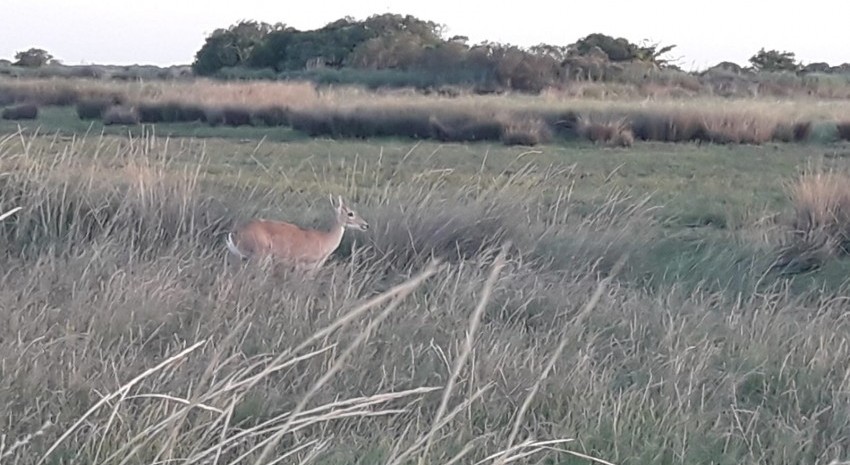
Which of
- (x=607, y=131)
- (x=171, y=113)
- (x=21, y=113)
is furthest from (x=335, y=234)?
(x=21, y=113)

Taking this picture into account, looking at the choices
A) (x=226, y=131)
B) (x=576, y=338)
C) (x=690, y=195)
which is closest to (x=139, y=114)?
(x=226, y=131)

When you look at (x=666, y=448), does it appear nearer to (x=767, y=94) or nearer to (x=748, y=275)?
(x=748, y=275)

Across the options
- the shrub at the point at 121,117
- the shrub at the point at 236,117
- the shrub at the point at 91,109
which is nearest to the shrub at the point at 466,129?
the shrub at the point at 236,117

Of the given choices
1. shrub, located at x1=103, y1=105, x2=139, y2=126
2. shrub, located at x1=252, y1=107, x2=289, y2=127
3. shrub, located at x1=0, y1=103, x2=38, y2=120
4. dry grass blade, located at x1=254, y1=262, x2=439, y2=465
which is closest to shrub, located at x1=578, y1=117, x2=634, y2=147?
shrub, located at x1=252, y1=107, x2=289, y2=127

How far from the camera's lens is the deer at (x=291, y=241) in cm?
668

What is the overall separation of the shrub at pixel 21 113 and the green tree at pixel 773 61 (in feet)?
112

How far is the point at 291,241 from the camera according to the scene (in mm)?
7020

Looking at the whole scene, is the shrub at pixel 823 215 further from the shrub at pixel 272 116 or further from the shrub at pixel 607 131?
the shrub at pixel 272 116

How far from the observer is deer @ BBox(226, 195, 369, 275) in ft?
21.9

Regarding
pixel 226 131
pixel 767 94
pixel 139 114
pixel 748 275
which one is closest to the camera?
pixel 748 275

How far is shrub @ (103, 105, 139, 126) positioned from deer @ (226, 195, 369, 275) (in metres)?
16.5

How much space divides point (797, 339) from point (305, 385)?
2423 millimetres

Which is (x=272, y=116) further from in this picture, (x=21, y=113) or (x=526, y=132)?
(x=526, y=132)

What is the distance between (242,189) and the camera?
9.06 m
